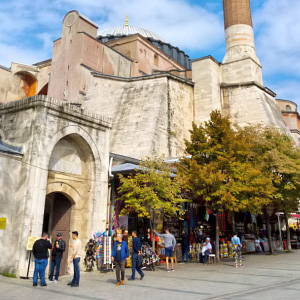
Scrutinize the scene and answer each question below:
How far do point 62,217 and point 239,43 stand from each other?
74.3ft

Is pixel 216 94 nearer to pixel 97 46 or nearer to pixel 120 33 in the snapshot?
pixel 97 46

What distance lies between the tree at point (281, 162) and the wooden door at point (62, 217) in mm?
9771

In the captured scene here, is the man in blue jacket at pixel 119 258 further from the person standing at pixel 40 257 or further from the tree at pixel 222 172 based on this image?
the tree at pixel 222 172

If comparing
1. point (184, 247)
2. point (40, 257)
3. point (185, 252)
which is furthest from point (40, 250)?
point (185, 252)

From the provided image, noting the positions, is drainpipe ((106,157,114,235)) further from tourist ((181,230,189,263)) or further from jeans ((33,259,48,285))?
jeans ((33,259,48,285))

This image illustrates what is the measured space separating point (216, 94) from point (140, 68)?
12869mm

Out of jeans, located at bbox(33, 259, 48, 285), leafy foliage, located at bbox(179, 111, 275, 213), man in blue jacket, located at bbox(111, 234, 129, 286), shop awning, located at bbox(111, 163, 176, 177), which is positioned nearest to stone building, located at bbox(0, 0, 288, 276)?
shop awning, located at bbox(111, 163, 176, 177)

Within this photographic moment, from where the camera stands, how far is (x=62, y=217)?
11.8 metres

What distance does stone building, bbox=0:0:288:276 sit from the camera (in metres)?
→ 10.1

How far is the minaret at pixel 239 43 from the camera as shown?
2656 centimetres

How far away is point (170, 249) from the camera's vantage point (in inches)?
435

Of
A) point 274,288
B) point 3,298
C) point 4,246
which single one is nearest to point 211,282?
point 274,288

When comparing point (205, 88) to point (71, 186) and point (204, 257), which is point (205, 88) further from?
point (71, 186)

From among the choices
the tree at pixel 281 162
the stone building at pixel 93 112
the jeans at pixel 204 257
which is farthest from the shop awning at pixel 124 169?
the tree at pixel 281 162
